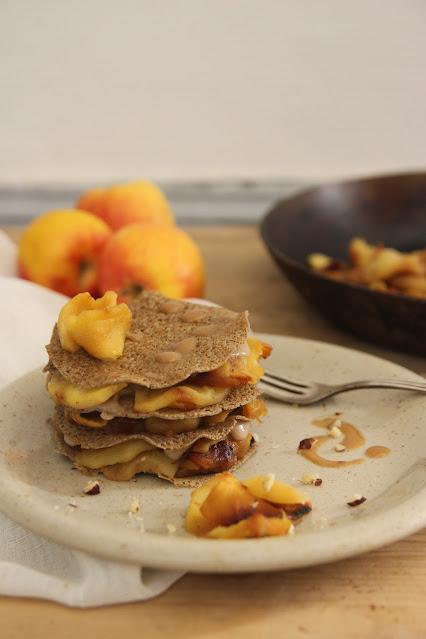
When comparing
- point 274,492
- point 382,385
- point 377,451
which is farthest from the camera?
point 382,385

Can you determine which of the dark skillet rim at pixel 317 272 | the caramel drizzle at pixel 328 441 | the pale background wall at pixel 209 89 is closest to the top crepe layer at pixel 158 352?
the caramel drizzle at pixel 328 441

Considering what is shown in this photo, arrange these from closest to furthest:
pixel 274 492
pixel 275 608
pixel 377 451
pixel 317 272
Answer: pixel 275 608 → pixel 274 492 → pixel 377 451 → pixel 317 272

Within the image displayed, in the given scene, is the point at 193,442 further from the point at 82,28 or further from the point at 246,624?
the point at 82,28

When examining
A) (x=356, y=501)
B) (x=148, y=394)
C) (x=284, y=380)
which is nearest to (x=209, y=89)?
(x=284, y=380)

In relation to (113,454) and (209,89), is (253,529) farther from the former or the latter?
(209,89)

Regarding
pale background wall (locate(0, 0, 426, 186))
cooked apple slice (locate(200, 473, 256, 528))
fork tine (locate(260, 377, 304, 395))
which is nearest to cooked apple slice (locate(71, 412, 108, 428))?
cooked apple slice (locate(200, 473, 256, 528))

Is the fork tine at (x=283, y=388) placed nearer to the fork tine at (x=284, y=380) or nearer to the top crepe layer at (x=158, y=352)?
the fork tine at (x=284, y=380)
